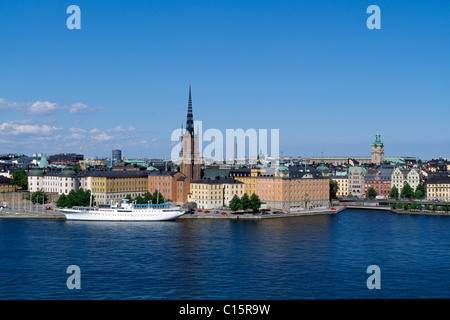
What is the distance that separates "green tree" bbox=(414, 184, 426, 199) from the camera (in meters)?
45.3

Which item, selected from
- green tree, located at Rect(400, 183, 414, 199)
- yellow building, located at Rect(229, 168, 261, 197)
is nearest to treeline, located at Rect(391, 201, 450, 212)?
green tree, located at Rect(400, 183, 414, 199)

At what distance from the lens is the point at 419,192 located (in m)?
45.4

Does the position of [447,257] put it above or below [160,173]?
below

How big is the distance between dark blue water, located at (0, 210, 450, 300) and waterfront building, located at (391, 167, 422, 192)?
63.1 ft

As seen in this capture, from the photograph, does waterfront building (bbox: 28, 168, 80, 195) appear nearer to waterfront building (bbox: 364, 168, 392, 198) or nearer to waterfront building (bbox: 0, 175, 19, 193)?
waterfront building (bbox: 0, 175, 19, 193)

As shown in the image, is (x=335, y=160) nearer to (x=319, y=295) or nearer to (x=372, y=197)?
(x=372, y=197)

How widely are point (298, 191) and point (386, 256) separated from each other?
20314 mm

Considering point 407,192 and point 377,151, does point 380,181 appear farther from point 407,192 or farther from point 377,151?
point 377,151

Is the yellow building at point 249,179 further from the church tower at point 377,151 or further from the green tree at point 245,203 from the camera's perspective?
the church tower at point 377,151

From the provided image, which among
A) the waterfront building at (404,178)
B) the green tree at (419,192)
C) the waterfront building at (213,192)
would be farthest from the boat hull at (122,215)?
the waterfront building at (404,178)

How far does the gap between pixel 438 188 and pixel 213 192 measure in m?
19.3

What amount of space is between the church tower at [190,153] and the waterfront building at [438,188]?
19.0 metres

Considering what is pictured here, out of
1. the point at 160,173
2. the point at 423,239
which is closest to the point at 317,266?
the point at 423,239
